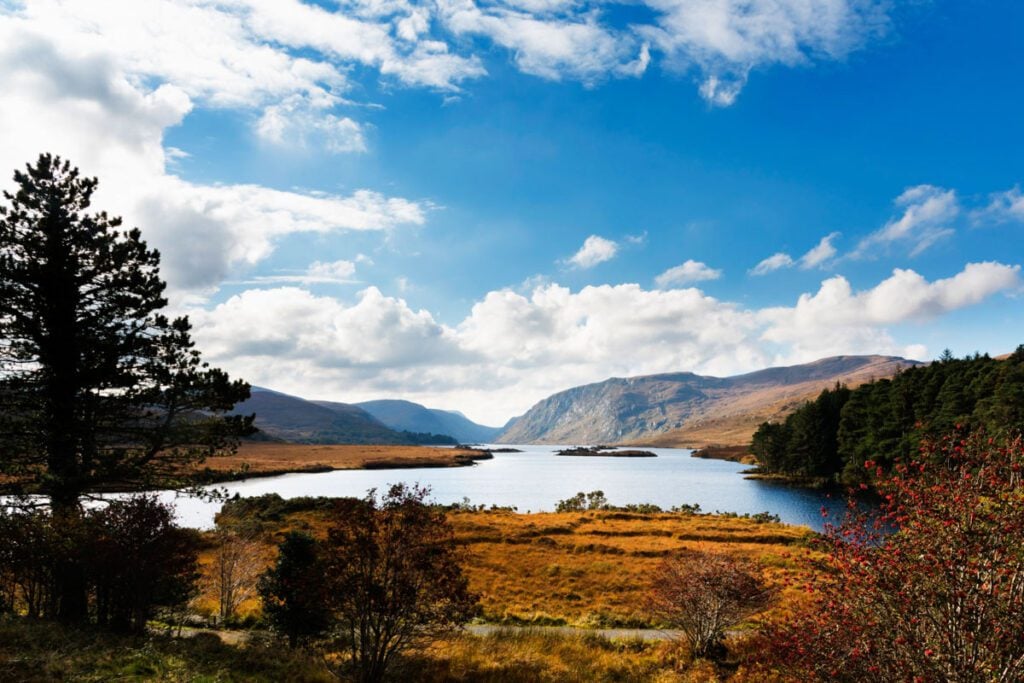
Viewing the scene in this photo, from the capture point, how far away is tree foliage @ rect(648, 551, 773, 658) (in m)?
17.0

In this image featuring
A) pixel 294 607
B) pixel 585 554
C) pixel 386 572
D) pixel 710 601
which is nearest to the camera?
A: pixel 386 572

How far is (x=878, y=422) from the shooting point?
85.6 meters

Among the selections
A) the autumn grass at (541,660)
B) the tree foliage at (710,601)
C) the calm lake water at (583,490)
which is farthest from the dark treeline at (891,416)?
the autumn grass at (541,660)

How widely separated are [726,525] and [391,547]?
5409 cm

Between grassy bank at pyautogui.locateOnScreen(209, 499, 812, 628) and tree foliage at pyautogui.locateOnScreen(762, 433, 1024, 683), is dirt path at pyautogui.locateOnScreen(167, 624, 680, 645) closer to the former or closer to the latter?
A: grassy bank at pyautogui.locateOnScreen(209, 499, 812, 628)

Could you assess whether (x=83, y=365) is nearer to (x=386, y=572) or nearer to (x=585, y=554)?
(x=386, y=572)

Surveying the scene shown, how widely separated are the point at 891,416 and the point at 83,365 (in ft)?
324

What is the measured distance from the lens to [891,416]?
8169cm

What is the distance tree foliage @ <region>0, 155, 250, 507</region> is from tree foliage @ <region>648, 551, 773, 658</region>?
62.4 feet

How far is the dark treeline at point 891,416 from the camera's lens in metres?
58.3

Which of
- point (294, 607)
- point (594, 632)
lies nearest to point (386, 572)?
point (294, 607)

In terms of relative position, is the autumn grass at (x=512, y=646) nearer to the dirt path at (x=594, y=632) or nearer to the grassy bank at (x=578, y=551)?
the grassy bank at (x=578, y=551)

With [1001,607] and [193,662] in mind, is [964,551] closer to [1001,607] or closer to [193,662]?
[1001,607]

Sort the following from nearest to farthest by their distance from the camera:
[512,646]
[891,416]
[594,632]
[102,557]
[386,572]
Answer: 1. [386,572]
2. [102,557]
3. [512,646]
4. [594,632]
5. [891,416]
